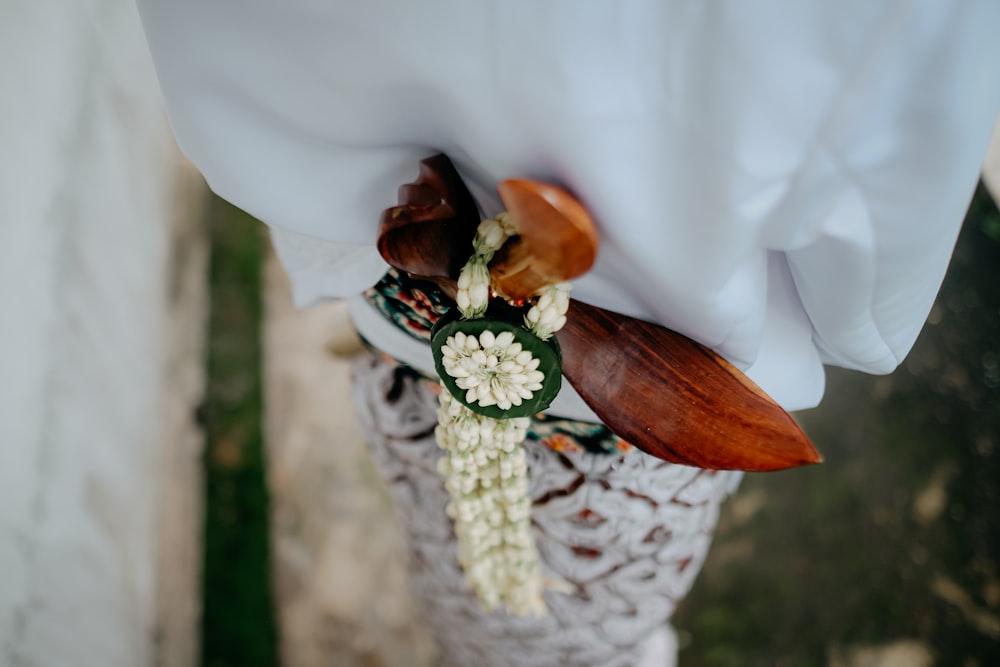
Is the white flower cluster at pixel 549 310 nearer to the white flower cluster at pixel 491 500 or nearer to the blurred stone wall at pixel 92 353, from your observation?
the white flower cluster at pixel 491 500

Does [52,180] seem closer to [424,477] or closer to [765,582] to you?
[424,477]

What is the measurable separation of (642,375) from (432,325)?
14cm

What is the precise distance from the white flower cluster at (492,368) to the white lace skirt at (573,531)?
0.17 m

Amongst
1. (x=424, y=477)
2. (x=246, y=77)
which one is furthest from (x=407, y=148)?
(x=424, y=477)

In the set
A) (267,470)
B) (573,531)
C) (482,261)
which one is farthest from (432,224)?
(267,470)

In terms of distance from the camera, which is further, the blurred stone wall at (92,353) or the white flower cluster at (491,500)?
the blurred stone wall at (92,353)

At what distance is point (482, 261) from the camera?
0.37 meters

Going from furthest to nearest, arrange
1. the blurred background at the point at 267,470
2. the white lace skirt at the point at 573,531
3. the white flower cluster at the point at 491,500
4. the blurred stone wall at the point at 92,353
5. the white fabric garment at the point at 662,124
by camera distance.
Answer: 1. the blurred background at the point at 267,470
2. the blurred stone wall at the point at 92,353
3. the white lace skirt at the point at 573,531
4. the white flower cluster at the point at 491,500
5. the white fabric garment at the point at 662,124

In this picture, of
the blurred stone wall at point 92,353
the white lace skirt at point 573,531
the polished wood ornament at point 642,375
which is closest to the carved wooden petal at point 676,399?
the polished wood ornament at point 642,375

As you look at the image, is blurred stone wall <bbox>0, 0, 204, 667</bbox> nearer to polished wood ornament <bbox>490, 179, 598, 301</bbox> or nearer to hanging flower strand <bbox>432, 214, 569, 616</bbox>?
hanging flower strand <bbox>432, 214, 569, 616</bbox>

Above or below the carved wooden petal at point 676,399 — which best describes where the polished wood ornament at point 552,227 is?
above

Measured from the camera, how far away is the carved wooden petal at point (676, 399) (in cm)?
38

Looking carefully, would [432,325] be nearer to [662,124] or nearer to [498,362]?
[498,362]

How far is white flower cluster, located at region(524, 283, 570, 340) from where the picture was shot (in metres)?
0.36
